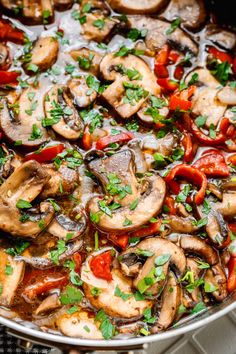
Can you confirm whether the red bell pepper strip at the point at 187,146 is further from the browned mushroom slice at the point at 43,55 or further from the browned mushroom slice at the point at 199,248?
the browned mushroom slice at the point at 43,55

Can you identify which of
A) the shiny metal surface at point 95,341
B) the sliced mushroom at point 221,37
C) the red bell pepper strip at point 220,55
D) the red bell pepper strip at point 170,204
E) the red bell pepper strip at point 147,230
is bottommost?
the shiny metal surface at point 95,341

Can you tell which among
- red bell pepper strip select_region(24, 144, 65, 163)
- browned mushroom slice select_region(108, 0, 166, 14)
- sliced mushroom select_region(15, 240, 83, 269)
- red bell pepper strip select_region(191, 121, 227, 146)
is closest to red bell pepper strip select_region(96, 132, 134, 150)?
red bell pepper strip select_region(24, 144, 65, 163)

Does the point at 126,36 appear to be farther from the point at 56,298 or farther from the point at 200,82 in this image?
the point at 56,298

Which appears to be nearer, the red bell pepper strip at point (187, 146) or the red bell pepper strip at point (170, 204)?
the red bell pepper strip at point (170, 204)

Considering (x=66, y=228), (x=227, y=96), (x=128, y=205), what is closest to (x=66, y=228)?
(x=66, y=228)

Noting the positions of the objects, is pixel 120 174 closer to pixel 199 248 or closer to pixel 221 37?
pixel 199 248

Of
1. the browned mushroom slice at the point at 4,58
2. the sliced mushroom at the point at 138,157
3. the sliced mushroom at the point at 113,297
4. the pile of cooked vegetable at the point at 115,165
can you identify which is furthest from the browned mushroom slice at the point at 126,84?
the sliced mushroom at the point at 113,297

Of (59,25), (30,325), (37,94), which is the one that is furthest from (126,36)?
(30,325)

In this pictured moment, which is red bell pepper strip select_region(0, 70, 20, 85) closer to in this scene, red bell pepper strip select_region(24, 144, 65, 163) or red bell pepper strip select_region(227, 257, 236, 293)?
red bell pepper strip select_region(24, 144, 65, 163)
